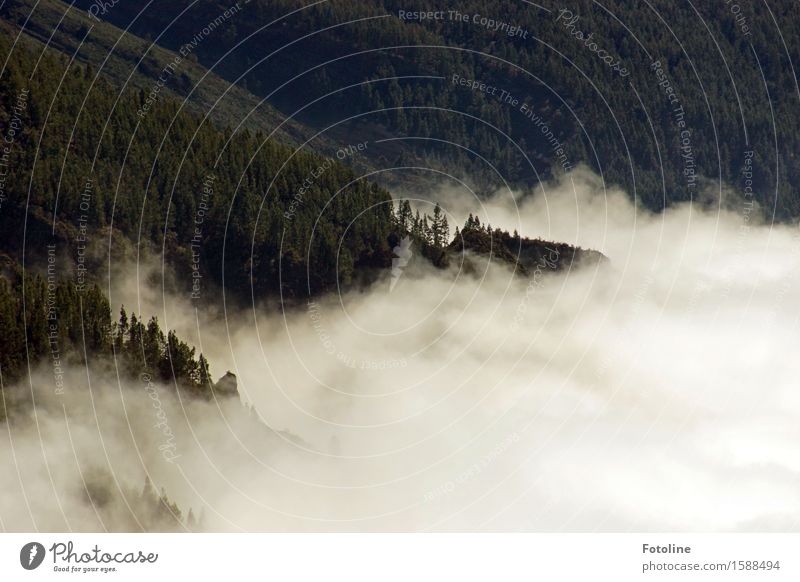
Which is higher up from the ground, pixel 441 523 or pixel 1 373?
pixel 1 373

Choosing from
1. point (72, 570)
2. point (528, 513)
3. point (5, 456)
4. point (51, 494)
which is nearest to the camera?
point (72, 570)

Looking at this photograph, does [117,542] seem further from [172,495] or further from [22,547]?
[172,495]

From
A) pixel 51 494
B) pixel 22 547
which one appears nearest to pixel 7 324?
pixel 51 494

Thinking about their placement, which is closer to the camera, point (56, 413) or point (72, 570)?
point (72, 570)

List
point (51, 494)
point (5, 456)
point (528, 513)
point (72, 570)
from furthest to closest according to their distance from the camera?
point (528, 513)
point (5, 456)
point (51, 494)
point (72, 570)

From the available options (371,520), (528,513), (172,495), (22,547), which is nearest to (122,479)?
(172,495)

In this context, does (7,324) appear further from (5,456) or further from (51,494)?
(51,494)
